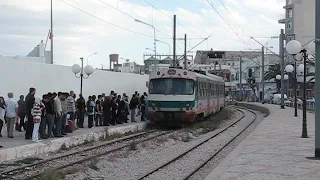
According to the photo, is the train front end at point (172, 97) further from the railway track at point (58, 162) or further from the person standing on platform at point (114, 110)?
the railway track at point (58, 162)

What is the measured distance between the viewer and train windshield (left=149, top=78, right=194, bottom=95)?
82.5 feet

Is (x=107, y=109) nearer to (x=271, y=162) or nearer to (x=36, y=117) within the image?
(x=36, y=117)

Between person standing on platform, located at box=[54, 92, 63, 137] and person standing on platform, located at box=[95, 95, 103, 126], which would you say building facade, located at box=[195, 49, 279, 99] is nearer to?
person standing on platform, located at box=[95, 95, 103, 126]

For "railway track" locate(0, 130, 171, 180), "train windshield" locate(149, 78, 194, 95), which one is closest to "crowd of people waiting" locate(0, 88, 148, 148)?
"railway track" locate(0, 130, 171, 180)

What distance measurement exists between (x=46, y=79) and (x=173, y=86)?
711cm

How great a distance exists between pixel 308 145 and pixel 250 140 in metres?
2.61

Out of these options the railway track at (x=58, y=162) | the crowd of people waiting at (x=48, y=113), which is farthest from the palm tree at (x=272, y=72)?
the railway track at (x=58, y=162)

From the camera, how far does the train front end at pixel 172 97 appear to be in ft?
81.6

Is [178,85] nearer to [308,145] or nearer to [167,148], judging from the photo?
[167,148]

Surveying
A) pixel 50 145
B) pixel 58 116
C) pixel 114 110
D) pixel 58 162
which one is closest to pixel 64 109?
pixel 58 116

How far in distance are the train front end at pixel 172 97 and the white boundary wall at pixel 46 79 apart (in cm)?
597

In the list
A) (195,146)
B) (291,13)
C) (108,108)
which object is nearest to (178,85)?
(108,108)

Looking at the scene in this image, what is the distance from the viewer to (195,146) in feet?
60.6

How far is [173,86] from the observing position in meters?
25.3
